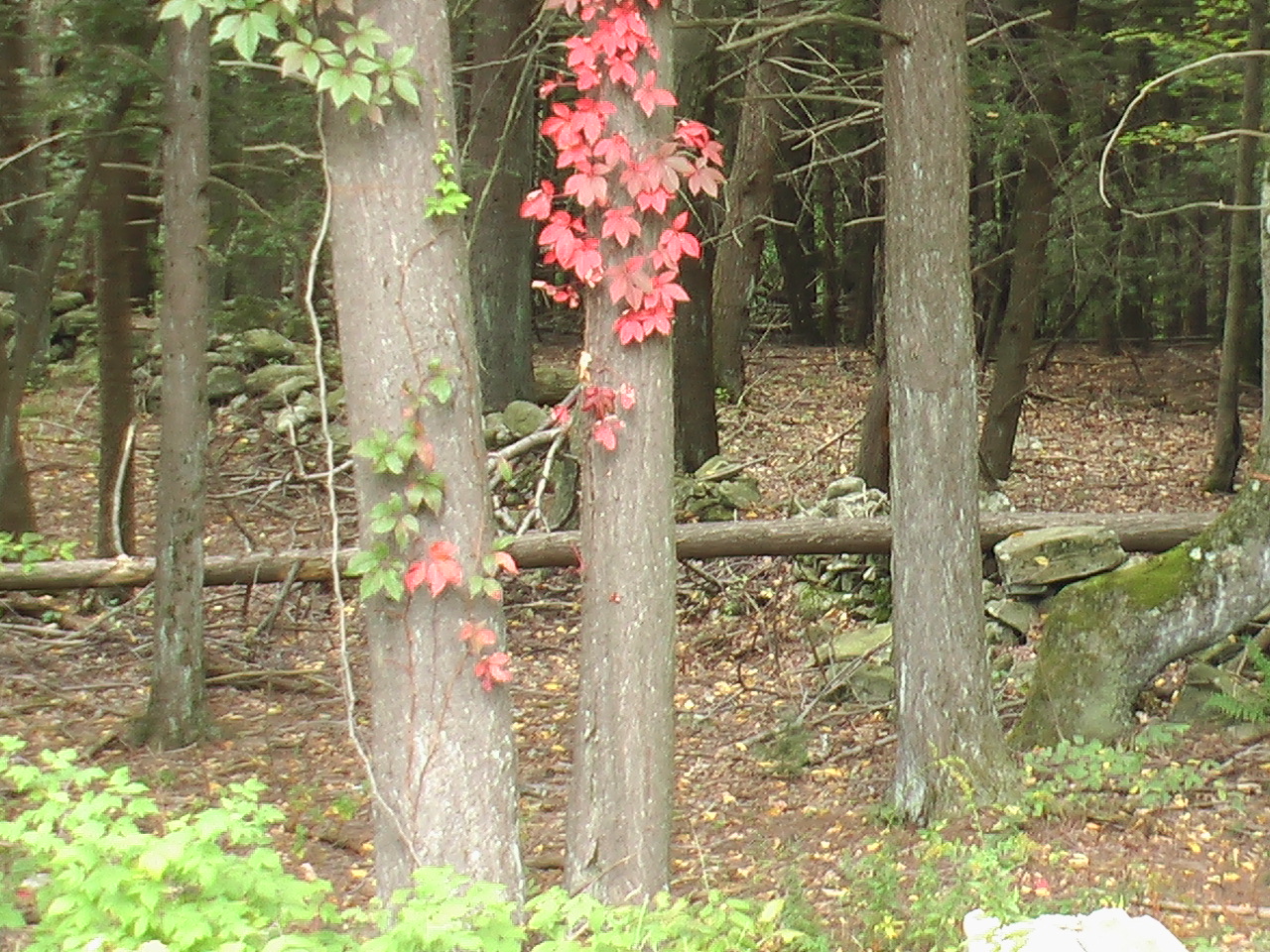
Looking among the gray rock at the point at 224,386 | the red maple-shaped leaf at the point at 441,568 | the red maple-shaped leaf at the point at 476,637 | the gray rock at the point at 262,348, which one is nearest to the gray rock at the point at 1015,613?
the red maple-shaped leaf at the point at 476,637

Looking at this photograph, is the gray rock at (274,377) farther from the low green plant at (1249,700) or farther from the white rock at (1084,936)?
the white rock at (1084,936)

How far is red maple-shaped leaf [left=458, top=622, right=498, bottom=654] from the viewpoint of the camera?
471 centimetres

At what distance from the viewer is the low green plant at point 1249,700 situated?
7.27 meters

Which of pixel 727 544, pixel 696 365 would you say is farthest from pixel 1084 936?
pixel 696 365

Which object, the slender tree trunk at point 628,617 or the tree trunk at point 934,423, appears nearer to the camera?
the slender tree trunk at point 628,617

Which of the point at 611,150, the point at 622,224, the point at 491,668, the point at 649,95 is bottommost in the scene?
the point at 491,668

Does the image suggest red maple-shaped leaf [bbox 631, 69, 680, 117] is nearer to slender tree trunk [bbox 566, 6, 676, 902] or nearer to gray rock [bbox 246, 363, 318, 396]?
slender tree trunk [bbox 566, 6, 676, 902]

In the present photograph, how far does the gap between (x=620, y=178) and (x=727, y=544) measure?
520 centimetres

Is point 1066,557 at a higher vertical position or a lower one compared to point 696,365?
lower

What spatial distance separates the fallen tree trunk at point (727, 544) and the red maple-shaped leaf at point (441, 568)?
5.10m

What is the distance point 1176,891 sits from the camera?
5785mm

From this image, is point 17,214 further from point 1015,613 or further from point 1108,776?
point 1108,776

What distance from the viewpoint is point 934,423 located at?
6.70 metres

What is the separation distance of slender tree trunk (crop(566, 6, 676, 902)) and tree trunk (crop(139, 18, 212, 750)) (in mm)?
3292
